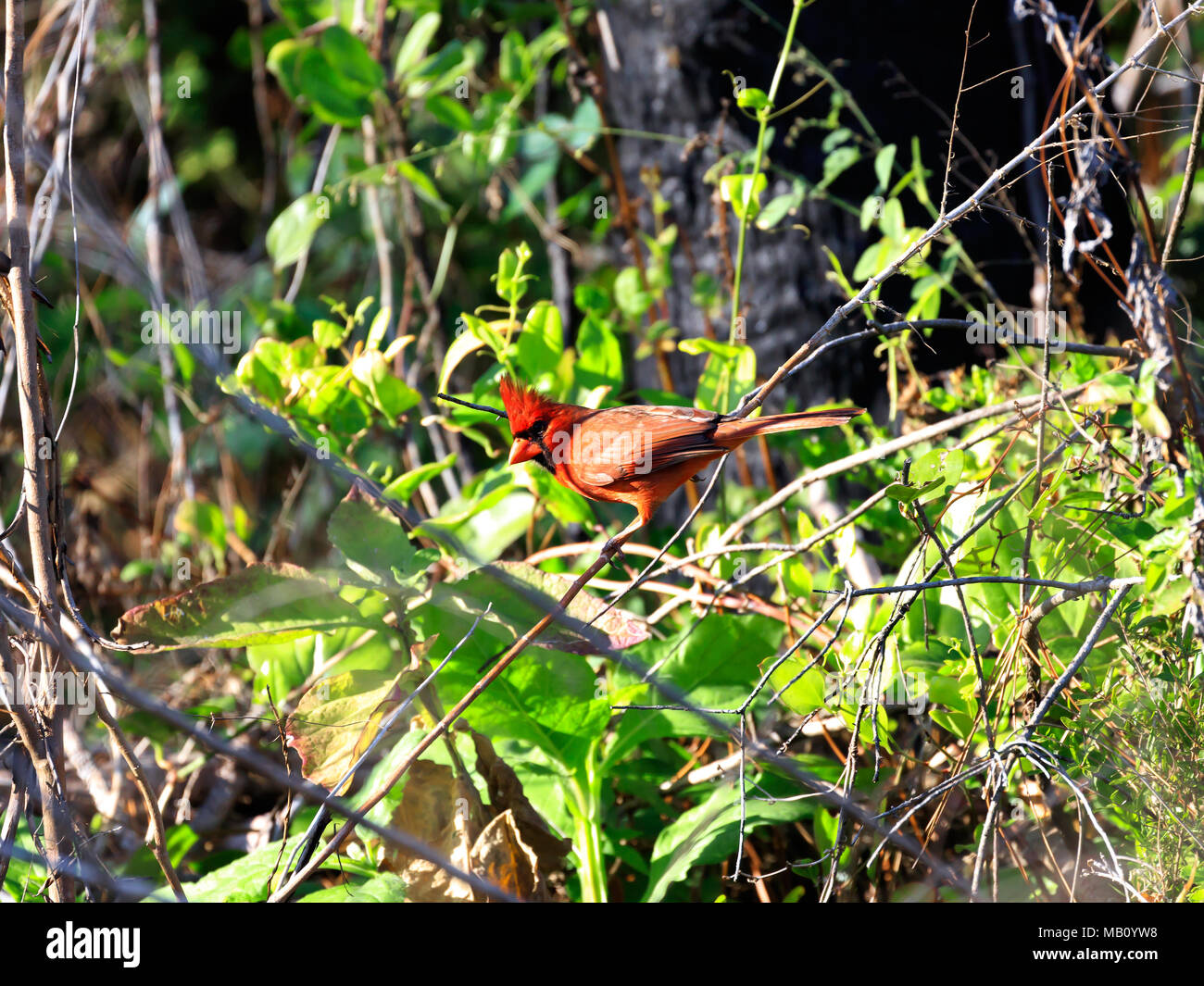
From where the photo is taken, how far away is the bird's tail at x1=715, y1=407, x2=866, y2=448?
5.90 feet

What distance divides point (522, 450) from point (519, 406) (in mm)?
86

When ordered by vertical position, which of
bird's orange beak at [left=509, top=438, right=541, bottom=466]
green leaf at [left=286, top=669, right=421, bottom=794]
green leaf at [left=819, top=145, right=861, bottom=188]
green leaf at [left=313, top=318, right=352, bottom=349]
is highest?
green leaf at [left=819, top=145, right=861, bottom=188]

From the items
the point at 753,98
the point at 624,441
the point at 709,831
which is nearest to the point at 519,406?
the point at 624,441

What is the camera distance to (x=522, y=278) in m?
2.14

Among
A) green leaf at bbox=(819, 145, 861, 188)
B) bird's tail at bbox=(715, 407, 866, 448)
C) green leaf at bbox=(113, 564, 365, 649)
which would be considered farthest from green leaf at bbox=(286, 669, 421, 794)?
green leaf at bbox=(819, 145, 861, 188)

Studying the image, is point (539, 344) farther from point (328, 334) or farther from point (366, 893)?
point (366, 893)

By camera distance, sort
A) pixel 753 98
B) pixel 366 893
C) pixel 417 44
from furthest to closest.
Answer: pixel 417 44, pixel 753 98, pixel 366 893

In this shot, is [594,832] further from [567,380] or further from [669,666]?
[567,380]

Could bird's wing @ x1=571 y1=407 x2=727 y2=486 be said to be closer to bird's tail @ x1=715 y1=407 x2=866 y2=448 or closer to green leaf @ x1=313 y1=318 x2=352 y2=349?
bird's tail @ x1=715 y1=407 x2=866 y2=448

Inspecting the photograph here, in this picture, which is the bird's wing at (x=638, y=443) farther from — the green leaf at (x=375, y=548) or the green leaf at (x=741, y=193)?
the green leaf at (x=741, y=193)

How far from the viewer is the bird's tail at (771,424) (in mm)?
1797

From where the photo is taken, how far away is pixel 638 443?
6.22ft

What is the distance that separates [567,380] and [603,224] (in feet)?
3.45

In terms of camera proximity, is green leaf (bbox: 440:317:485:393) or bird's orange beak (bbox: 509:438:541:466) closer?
bird's orange beak (bbox: 509:438:541:466)
